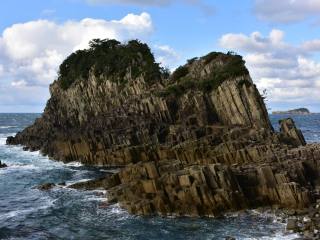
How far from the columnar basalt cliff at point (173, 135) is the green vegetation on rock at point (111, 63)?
285 millimetres

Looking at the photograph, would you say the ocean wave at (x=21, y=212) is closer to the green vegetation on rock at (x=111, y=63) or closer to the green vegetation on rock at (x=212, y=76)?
the green vegetation on rock at (x=212, y=76)

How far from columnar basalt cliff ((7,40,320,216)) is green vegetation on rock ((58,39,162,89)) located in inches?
11.2

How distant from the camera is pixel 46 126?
111 meters

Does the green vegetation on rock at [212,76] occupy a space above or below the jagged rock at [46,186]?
above

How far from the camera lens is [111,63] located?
343 feet

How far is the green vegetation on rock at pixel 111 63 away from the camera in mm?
97625

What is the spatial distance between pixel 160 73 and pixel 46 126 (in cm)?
3174

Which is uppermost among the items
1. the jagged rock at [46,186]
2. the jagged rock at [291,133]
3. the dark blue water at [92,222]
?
the jagged rock at [291,133]

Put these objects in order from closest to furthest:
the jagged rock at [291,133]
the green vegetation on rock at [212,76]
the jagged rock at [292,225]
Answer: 1. the jagged rock at [292,225]
2. the jagged rock at [291,133]
3. the green vegetation on rock at [212,76]

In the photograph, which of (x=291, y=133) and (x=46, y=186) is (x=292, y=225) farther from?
(x=46, y=186)

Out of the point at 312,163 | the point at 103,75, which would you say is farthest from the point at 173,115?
the point at 312,163

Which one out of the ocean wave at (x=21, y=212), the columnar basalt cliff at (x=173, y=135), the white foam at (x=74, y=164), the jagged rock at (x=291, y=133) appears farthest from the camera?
the white foam at (x=74, y=164)

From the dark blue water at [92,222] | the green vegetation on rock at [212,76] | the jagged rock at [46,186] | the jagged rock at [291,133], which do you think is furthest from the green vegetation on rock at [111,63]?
the dark blue water at [92,222]

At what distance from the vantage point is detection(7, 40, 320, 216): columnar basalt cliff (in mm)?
45625
